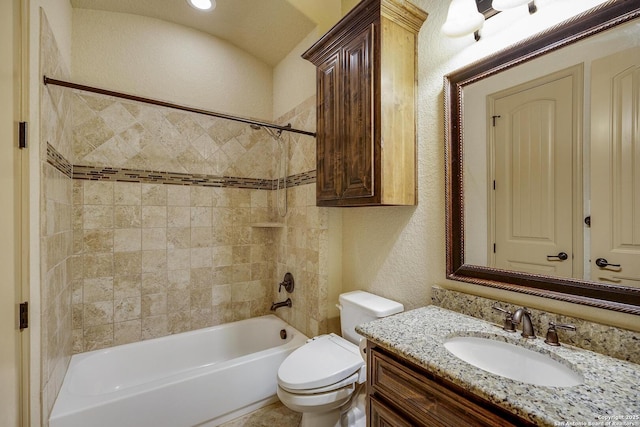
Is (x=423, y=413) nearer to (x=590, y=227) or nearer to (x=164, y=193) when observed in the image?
(x=590, y=227)

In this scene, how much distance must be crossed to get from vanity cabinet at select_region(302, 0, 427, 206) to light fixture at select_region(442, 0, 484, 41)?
26cm

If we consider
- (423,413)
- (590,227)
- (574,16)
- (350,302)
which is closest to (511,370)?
(423,413)

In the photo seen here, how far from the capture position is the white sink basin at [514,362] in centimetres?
86

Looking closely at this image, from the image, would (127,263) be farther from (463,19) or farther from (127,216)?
(463,19)

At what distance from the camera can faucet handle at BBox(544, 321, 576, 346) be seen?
94cm

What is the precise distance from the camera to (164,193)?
2180mm

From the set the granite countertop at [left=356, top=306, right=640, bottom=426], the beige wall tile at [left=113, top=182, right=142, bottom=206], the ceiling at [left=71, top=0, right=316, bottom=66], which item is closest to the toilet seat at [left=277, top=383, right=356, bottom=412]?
the granite countertop at [left=356, top=306, right=640, bottom=426]

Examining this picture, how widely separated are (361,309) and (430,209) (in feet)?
2.21

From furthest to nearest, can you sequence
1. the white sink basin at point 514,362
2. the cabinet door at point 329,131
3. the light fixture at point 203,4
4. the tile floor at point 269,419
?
1. the light fixture at point 203,4
2. the tile floor at point 269,419
3. the cabinet door at point 329,131
4. the white sink basin at point 514,362

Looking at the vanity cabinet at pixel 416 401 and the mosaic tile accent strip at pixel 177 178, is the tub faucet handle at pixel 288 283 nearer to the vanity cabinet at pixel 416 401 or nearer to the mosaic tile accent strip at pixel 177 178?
the mosaic tile accent strip at pixel 177 178

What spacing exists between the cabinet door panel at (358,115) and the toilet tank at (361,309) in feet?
2.02

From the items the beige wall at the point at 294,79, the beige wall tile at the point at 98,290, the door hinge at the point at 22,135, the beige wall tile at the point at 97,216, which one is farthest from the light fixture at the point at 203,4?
the beige wall tile at the point at 98,290

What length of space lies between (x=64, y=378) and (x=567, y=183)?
2681mm

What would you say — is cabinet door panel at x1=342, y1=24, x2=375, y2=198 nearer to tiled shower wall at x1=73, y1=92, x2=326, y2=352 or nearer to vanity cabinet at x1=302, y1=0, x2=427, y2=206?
vanity cabinet at x1=302, y1=0, x2=427, y2=206
